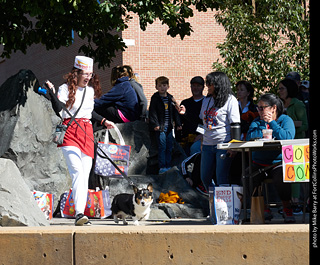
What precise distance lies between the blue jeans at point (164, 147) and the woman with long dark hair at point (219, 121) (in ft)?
9.17

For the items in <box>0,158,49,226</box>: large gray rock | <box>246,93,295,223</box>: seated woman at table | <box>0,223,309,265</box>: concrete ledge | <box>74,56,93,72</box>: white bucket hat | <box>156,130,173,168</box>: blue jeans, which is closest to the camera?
<box>0,223,309,265</box>: concrete ledge

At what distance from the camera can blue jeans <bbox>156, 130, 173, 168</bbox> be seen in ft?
34.2

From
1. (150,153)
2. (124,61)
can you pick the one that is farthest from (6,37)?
(124,61)

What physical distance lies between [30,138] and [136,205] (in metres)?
3.17

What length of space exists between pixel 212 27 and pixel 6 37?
1403 cm

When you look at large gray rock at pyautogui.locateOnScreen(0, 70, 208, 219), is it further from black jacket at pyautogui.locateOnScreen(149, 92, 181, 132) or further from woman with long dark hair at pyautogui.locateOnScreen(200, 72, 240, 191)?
woman with long dark hair at pyautogui.locateOnScreen(200, 72, 240, 191)

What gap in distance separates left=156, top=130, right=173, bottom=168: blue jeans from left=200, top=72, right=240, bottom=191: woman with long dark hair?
9.17 feet

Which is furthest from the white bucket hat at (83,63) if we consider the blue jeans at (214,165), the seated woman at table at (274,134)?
the seated woman at table at (274,134)

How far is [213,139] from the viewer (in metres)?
7.58

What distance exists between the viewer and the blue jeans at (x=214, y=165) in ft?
24.6

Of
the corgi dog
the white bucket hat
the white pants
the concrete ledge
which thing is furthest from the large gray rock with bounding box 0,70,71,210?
the concrete ledge

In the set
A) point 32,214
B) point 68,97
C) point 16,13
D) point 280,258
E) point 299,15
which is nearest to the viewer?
point 280,258

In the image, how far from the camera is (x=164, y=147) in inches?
413

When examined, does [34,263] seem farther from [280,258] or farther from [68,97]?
[68,97]
